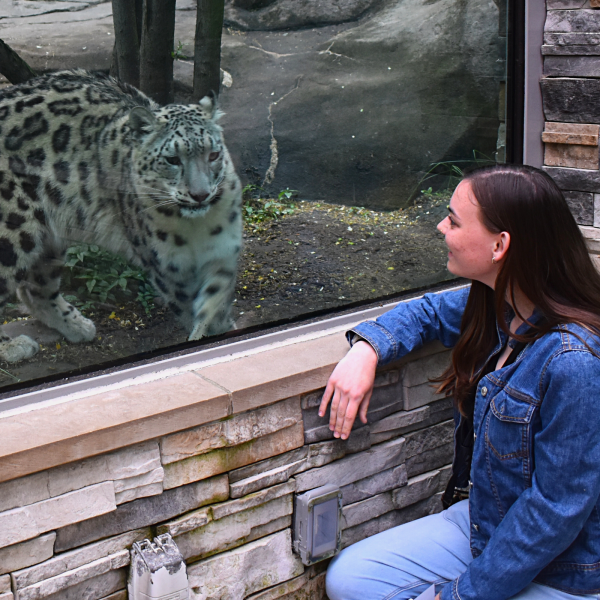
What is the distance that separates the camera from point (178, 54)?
6.76ft

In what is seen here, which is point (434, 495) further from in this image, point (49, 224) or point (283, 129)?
point (49, 224)

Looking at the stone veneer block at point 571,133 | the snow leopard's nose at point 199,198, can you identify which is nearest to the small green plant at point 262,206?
the snow leopard's nose at point 199,198

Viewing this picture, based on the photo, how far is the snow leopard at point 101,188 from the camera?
1948 mm

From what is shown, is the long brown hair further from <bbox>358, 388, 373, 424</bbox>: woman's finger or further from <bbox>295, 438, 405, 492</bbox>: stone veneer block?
<bbox>295, 438, 405, 492</bbox>: stone veneer block

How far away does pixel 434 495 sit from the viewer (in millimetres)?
2688

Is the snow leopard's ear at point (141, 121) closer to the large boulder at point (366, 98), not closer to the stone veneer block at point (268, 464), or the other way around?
the large boulder at point (366, 98)

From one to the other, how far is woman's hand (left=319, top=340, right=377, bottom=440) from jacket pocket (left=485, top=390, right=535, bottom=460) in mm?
393

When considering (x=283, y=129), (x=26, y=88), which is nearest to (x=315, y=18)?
(x=283, y=129)

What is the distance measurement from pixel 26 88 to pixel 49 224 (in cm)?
37

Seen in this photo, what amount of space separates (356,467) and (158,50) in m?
1.44

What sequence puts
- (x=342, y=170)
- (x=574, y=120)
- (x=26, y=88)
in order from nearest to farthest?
(x=26, y=88), (x=342, y=170), (x=574, y=120)

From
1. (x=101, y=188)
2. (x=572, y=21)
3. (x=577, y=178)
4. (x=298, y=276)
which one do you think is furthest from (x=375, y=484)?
(x=572, y=21)

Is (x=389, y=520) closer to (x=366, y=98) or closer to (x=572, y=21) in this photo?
(x=366, y=98)

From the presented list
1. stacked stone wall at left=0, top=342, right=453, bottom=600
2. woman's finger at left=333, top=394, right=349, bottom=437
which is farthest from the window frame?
woman's finger at left=333, top=394, right=349, bottom=437
